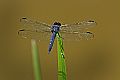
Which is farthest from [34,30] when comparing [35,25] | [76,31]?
[76,31]

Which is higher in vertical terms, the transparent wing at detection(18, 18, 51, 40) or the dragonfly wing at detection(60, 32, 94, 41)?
the transparent wing at detection(18, 18, 51, 40)

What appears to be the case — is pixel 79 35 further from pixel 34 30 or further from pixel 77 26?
pixel 34 30

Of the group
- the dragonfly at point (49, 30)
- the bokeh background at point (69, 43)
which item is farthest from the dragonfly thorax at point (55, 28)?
the bokeh background at point (69, 43)

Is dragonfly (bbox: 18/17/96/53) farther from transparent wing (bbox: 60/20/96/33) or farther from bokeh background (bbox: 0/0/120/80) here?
bokeh background (bbox: 0/0/120/80)

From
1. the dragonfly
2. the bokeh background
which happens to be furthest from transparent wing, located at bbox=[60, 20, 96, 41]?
the bokeh background

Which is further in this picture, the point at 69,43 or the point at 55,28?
the point at 69,43

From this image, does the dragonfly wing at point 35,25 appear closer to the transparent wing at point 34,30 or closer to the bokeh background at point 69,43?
the transparent wing at point 34,30

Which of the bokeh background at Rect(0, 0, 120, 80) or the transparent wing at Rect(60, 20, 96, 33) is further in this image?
the bokeh background at Rect(0, 0, 120, 80)

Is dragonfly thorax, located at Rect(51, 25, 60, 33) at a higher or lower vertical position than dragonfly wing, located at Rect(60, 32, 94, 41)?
higher

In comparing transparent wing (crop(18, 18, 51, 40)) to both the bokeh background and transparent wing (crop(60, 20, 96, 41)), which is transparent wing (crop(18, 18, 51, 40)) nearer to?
transparent wing (crop(60, 20, 96, 41))
